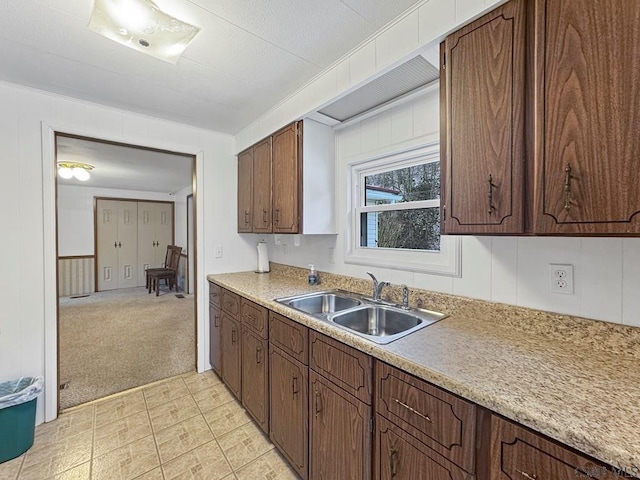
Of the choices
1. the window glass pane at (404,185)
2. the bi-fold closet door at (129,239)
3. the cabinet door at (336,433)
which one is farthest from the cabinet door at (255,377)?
the bi-fold closet door at (129,239)

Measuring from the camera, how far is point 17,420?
1690 mm

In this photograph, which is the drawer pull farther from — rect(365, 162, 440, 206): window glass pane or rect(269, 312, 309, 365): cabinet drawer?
rect(365, 162, 440, 206): window glass pane

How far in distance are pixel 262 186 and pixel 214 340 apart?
149 centimetres

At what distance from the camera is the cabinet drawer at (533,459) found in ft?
2.01

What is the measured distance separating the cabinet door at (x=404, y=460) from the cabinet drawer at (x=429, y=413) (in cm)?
3

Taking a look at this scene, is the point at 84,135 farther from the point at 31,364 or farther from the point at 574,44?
the point at 574,44

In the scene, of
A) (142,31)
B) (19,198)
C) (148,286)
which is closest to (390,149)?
(142,31)

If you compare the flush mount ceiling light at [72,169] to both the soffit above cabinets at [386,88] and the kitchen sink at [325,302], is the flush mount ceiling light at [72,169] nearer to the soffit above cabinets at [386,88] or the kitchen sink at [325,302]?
the soffit above cabinets at [386,88]

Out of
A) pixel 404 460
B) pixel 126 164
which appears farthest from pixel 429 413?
pixel 126 164

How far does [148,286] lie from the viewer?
609 centimetres

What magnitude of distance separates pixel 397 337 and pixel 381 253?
0.87 m

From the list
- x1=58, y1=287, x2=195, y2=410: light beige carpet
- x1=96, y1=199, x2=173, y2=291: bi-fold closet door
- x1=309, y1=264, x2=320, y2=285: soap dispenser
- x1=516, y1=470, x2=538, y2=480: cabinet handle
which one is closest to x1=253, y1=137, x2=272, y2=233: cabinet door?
x1=309, y1=264, x2=320, y2=285: soap dispenser

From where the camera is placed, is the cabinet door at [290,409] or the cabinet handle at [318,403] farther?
the cabinet door at [290,409]

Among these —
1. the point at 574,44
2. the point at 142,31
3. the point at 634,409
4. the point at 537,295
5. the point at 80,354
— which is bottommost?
the point at 80,354
